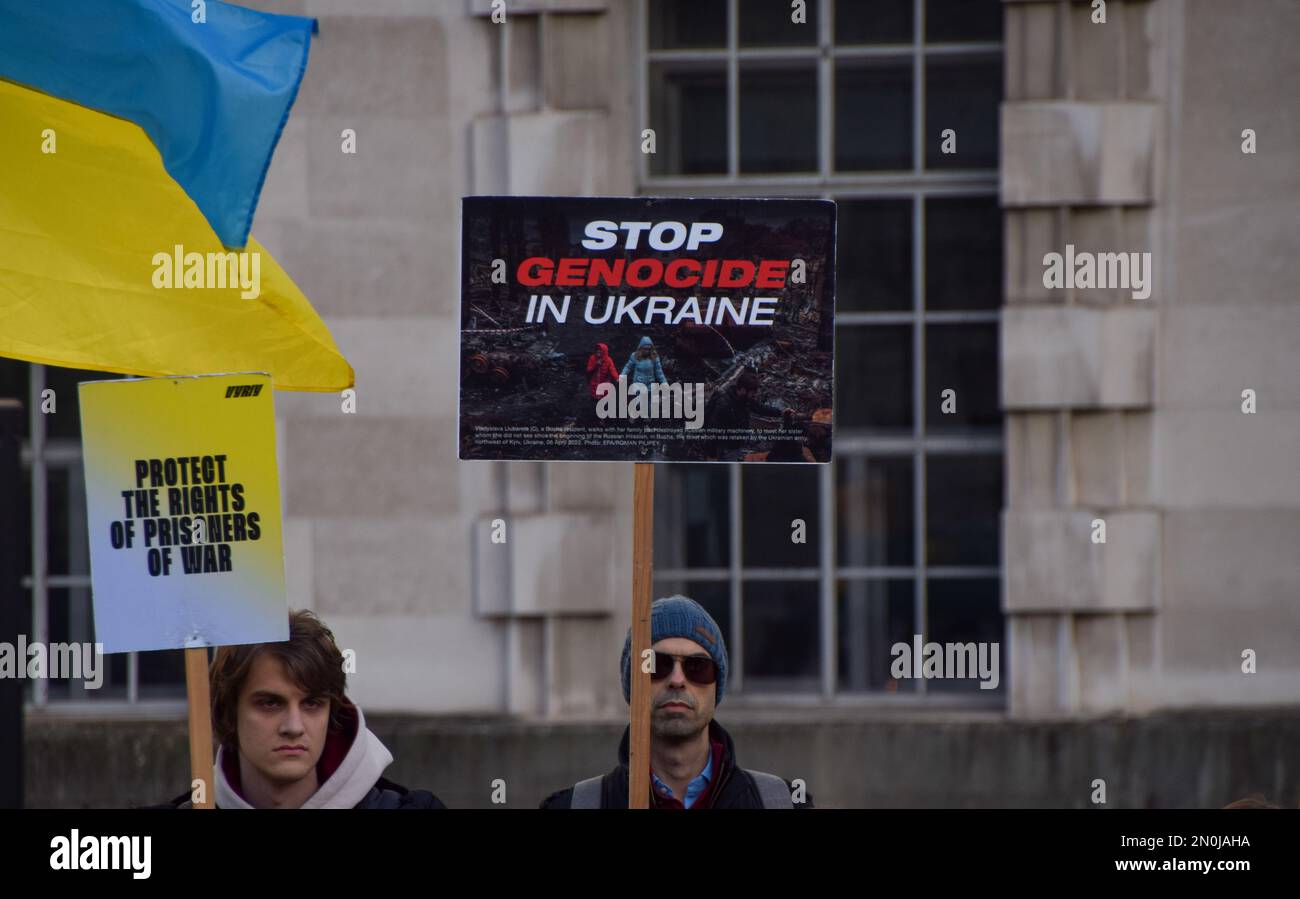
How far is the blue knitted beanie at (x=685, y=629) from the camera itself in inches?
153

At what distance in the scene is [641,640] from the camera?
11.6 ft

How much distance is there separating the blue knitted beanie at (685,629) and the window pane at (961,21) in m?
4.35

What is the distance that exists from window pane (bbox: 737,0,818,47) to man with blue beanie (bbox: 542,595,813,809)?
14.0 ft

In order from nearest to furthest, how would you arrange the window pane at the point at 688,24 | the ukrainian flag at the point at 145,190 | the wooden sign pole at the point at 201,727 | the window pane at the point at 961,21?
1. the wooden sign pole at the point at 201,727
2. the ukrainian flag at the point at 145,190
3. the window pane at the point at 961,21
4. the window pane at the point at 688,24

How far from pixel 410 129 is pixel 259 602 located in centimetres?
421

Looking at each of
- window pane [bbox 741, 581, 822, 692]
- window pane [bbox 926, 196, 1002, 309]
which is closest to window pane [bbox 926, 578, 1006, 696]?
window pane [bbox 741, 581, 822, 692]

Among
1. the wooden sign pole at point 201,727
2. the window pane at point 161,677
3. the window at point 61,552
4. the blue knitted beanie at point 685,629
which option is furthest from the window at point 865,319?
the wooden sign pole at point 201,727

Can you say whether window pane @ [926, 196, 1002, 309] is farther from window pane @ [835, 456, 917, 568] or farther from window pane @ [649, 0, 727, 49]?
window pane @ [649, 0, 727, 49]

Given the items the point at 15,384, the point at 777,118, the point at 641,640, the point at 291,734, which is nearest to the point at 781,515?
the point at 777,118

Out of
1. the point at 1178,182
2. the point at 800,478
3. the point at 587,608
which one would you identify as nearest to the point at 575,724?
the point at 587,608

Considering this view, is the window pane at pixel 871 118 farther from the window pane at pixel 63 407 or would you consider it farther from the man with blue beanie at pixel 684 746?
the man with blue beanie at pixel 684 746

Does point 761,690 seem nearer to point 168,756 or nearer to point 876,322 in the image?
point 876,322

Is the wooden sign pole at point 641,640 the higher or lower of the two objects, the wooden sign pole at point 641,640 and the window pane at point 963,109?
the lower

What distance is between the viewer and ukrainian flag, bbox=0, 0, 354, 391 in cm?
400
